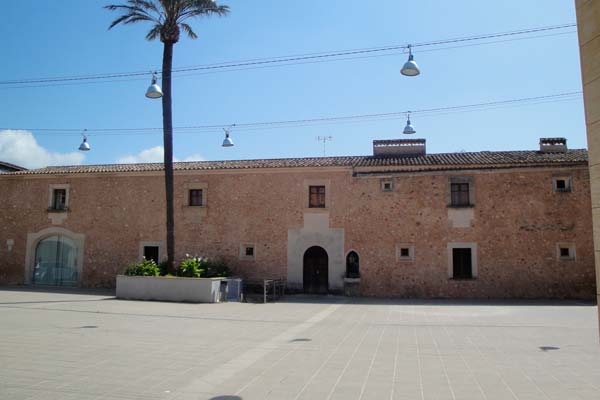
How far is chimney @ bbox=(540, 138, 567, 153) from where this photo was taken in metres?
21.0

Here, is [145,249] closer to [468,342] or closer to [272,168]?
[272,168]

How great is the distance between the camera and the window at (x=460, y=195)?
63.0ft

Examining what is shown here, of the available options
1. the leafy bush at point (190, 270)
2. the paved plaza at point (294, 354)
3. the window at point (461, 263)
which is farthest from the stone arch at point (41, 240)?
the window at point (461, 263)

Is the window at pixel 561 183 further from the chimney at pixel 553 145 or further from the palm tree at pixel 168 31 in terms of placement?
the palm tree at pixel 168 31

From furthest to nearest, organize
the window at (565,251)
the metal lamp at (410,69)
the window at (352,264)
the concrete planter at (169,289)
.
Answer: the window at (352,264) → the window at (565,251) → the concrete planter at (169,289) → the metal lamp at (410,69)

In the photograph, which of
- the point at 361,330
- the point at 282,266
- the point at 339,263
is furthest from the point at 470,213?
the point at 361,330

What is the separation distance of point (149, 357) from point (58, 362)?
1.23 metres

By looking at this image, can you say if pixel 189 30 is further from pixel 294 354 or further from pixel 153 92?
pixel 294 354

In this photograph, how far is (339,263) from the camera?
19641 millimetres

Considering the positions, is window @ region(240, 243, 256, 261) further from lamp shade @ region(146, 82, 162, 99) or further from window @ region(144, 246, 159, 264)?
lamp shade @ region(146, 82, 162, 99)

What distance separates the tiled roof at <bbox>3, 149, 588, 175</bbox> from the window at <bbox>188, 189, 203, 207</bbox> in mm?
1008

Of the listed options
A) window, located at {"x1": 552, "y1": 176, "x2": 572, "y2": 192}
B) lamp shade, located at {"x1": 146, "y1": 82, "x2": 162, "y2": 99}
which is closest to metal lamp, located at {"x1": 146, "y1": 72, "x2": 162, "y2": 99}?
lamp shade, located at {"x1": 146, "y1": 82, "x2": 162, "y2": 99}

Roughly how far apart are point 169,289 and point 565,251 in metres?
14.7

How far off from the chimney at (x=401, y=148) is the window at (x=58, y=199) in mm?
14851
